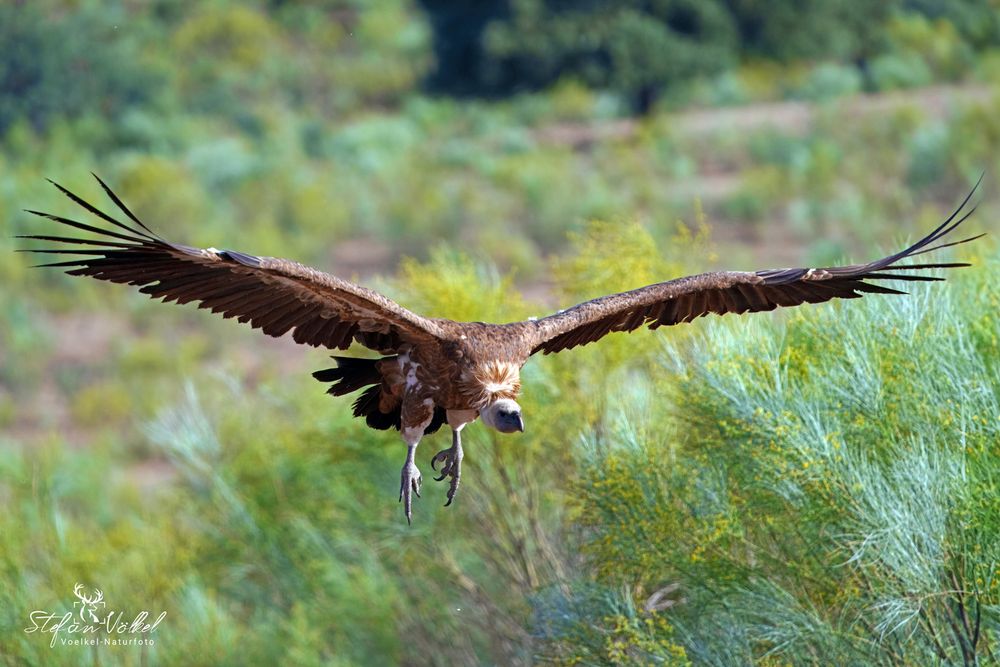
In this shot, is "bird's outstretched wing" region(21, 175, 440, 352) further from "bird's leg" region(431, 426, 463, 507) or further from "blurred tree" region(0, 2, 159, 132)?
"blurred tree" region(0, 2, 159, 132)

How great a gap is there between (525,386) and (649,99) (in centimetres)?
3201

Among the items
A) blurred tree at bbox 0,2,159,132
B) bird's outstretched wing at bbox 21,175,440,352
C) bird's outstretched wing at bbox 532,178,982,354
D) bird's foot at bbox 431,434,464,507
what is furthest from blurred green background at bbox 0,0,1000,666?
bird's outstretched wing at bbox 21,175,440,352

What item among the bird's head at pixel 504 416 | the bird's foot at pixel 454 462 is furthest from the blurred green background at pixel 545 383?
the bird's head at pixel 504 416

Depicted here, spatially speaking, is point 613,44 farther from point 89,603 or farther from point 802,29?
point 89,603

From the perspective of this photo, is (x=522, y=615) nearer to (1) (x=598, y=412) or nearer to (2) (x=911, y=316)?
(1) (x=598, y=412)

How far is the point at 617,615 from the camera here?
9148 millimetres

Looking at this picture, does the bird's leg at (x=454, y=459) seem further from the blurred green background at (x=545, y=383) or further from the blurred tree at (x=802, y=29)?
the blurred tree at (x=802, y=29)

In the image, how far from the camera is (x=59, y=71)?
42375 mm

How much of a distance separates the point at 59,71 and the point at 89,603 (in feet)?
105

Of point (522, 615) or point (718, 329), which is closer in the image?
point (718, 329)

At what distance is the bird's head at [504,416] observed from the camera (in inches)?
296

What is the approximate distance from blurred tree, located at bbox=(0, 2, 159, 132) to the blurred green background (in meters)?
0.10

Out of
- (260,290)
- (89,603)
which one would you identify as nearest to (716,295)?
(260,290)

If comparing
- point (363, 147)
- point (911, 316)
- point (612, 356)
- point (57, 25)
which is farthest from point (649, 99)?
point (911, 316)
